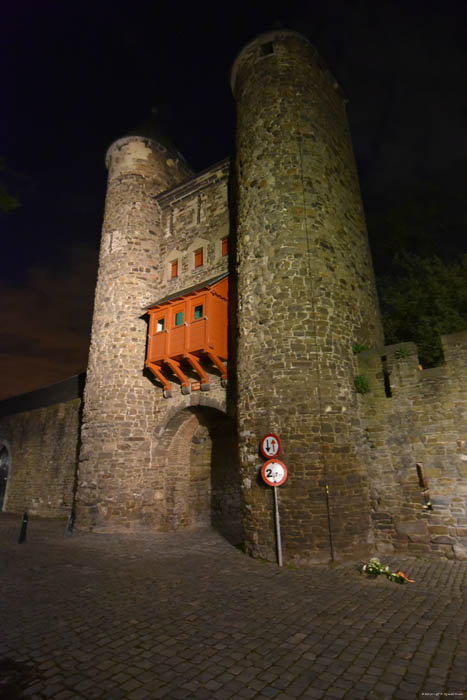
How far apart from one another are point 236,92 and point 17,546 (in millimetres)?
15569

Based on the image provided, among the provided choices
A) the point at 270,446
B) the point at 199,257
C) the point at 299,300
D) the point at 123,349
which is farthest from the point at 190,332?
the point at 270,446

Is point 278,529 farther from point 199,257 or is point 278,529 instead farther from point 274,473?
point 199,257

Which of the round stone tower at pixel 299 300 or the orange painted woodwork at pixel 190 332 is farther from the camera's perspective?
the orange painted woodwork at pixel 190 332

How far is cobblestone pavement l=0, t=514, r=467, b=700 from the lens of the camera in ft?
11.7

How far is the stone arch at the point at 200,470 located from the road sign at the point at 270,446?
408 centimetres

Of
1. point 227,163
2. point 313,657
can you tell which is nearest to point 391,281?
point 227,163

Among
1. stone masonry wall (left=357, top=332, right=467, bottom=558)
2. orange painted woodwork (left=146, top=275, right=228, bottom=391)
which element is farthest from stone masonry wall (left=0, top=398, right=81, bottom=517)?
stone masonry wall (left=357, top=332, right=467, bottom=558)

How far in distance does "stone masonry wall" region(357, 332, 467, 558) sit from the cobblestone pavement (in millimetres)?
566

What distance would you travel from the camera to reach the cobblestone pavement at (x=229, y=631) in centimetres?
357

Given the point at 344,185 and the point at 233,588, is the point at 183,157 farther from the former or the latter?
the point at 233,588

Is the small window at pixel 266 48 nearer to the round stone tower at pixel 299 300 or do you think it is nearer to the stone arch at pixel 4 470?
the round stone tower at pixel 299 300

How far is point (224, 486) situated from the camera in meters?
13.9

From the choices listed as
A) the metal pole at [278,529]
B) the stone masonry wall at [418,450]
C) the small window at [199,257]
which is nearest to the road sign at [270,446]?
the metal pole at [278,529]

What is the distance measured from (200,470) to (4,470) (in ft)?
50.0
